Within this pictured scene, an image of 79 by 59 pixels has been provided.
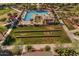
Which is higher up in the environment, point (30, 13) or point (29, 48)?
point (30, 13)

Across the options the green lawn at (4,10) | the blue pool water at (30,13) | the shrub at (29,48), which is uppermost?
the green lawn at (4,10)

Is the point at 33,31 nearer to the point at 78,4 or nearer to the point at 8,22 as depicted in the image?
the point at 8,22

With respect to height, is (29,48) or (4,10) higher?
(4,10)

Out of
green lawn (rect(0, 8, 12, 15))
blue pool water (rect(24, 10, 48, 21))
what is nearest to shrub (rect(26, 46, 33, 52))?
blue pool water (rect(24, 10, 48, 21))

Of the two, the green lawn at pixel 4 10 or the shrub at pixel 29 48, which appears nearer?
the shrub at pixel 29 48

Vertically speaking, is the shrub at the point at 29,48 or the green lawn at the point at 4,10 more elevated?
the green lawn at the point at 4,10

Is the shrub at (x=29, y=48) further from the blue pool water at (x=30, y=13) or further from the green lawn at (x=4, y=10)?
the green lawn at (x=4, y=10)

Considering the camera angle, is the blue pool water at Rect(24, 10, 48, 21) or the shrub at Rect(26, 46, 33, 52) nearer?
the shrub at Rect(26, 46, 33, 52)

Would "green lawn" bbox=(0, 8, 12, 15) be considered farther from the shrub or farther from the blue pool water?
the shrub

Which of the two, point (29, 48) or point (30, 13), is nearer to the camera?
point (29, 48)

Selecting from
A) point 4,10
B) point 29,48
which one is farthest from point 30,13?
point 29,48

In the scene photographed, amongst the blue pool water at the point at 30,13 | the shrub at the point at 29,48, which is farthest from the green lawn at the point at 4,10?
the shrub at the point at 29,48

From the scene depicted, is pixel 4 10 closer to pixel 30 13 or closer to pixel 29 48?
pixel 30 13
